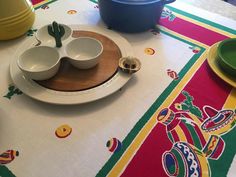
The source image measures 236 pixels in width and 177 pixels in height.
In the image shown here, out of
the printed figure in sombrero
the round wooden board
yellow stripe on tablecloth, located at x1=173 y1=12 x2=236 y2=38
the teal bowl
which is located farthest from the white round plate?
yellow stripe on tablecloth, located at x1=173 y1=12 x2=236 y2=38

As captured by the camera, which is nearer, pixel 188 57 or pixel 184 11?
pixel 188 57

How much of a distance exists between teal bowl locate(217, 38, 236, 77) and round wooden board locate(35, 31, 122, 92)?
234 mm

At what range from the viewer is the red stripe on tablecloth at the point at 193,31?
64cm

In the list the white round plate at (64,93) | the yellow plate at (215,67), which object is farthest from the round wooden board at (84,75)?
the yellow plate at (215,67)

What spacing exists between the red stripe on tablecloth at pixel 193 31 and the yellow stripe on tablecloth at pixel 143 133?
120 millimetres

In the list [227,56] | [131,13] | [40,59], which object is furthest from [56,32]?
[227,56]

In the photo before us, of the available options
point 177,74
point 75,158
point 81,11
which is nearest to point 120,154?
point 75,158

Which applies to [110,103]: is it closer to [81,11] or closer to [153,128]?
[153,128]

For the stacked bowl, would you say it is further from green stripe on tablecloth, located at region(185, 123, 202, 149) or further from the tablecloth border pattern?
green stripe on tablecloth, located at region(185, 123, 202, 149)

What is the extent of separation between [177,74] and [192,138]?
0.57ft

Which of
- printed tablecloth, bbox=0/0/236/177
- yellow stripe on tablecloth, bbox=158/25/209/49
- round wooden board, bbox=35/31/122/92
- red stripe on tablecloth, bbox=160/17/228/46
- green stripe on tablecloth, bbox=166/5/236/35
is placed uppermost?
green stripe on tablecloth, bbox=166/5/236/35

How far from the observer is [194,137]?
427 mm

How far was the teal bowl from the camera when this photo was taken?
1.65 feet

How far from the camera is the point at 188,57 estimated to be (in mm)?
588
